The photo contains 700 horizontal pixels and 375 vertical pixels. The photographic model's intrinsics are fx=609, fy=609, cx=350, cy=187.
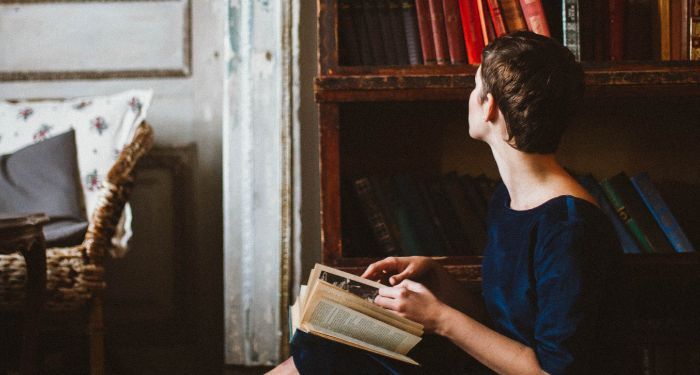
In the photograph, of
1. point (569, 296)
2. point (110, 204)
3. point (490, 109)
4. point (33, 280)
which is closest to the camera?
point (569, 296)

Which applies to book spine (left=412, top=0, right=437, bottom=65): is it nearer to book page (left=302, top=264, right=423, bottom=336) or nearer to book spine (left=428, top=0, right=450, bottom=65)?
book spine (left=428, top=0, right=450, bottom=65)

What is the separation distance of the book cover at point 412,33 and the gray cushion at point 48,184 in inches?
34.2

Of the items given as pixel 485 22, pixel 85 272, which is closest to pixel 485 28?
pixel 485 22

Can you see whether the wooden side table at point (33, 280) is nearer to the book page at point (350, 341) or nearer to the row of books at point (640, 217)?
the book page at point (350, 341)

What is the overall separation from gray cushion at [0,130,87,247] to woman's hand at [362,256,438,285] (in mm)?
789

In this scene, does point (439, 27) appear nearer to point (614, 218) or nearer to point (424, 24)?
point (424, 24)

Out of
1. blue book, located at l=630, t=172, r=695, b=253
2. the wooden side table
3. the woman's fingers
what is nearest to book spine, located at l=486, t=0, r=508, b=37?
blue book, located at l=630, t=172, r=695, b=253

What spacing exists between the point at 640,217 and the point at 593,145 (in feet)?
1.15

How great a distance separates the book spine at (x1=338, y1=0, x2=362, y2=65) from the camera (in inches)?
53.1

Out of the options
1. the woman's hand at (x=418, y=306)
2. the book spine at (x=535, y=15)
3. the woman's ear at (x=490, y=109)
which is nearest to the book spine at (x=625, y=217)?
the book spine at (x=535, y=15)

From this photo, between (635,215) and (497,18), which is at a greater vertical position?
(497,18)

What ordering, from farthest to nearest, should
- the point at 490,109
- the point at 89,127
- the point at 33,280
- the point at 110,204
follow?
1. the point at 89,127
2. the point at 110,204
3. the point at 33,280
4. the point at 490,109

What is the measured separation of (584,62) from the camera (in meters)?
1.27

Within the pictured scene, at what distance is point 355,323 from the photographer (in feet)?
2.68
